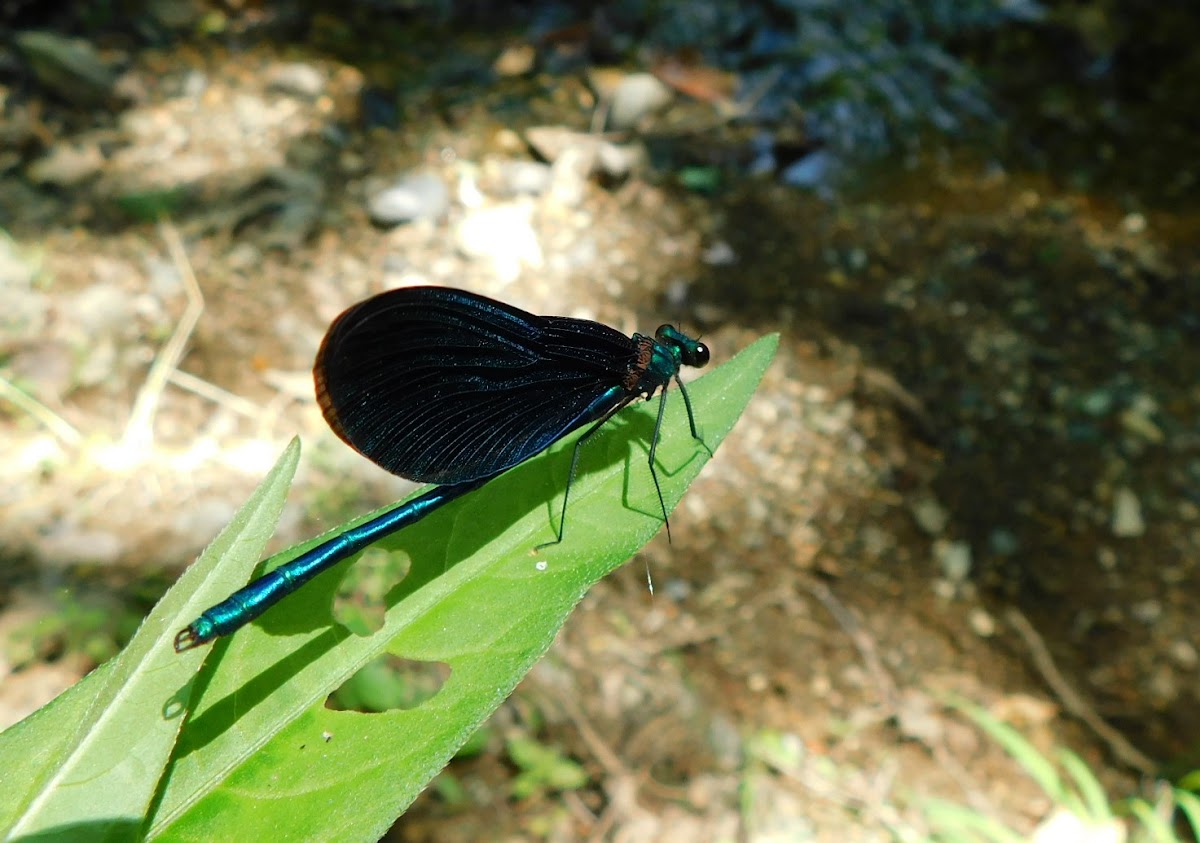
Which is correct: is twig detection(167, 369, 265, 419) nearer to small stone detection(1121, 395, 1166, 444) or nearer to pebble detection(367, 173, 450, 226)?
pebble detection(367, 173, 450, 226)

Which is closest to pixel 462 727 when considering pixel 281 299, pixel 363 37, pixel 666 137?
pixel 281 299

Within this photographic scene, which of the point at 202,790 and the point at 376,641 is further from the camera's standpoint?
the point at 376,641

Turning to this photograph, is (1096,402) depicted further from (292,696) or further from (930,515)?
(292,696)

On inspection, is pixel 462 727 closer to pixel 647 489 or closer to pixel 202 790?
pixel 202 790

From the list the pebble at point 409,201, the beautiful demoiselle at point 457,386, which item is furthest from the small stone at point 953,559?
the pebble at point 409,201

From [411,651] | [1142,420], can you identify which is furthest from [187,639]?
[1142,420]

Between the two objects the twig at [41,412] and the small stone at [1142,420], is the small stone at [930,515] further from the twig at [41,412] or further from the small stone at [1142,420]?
the twig at [41,412]

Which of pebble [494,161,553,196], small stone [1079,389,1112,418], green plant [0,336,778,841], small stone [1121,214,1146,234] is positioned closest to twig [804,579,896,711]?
small stone [1079,389,1112,418]
